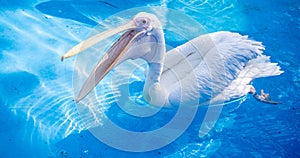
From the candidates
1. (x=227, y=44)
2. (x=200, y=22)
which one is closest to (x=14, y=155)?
(x=227, y=44)

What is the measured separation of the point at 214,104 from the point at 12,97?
70.8 inches

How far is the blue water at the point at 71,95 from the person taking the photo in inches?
104

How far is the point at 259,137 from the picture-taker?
2.77m

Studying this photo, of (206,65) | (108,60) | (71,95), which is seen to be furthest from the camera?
(71,95)

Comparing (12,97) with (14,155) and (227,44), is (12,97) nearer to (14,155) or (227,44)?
(14,155)

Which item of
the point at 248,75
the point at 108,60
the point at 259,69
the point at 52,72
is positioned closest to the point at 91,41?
the point at 108,60

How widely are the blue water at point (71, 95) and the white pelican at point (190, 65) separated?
0.22 metres

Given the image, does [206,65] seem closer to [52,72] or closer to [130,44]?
[130,44]

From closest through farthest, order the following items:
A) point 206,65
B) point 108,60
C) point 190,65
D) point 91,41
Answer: point 91,41
point 108,60
point 206,65
point 190,65

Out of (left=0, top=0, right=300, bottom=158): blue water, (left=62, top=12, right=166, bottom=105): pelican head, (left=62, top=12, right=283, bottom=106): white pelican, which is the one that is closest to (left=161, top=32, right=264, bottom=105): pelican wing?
(left=62, top=12, right=283, bottom=106): white pelican

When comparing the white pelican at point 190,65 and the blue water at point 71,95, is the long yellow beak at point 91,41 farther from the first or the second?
the blue water at point 71,95

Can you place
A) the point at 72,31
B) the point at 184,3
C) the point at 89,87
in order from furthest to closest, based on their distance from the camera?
the point at 184,3 → the point at 72,31 → the point at 89,87

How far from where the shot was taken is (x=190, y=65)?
9.34ft

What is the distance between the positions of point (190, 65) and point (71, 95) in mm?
1131
